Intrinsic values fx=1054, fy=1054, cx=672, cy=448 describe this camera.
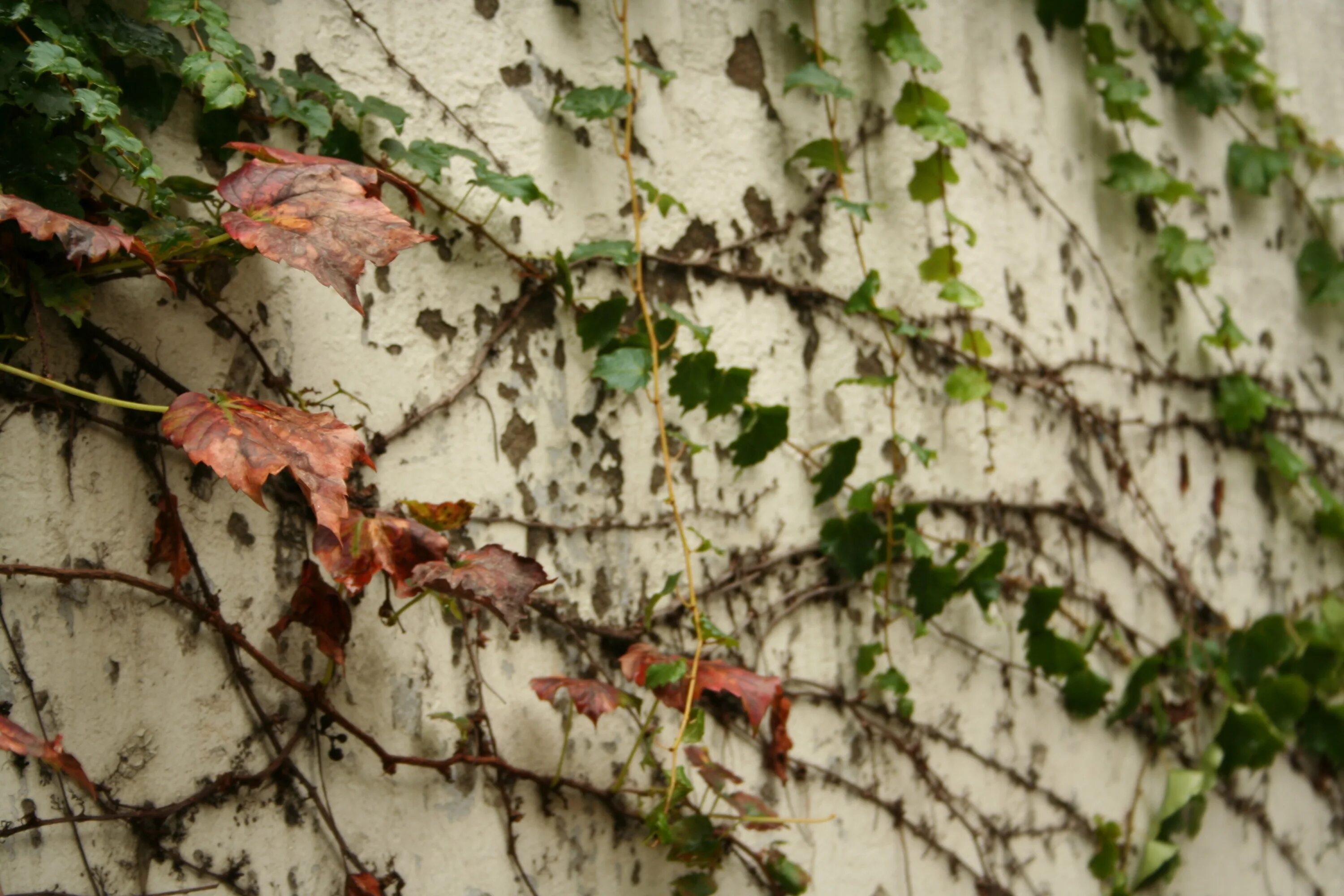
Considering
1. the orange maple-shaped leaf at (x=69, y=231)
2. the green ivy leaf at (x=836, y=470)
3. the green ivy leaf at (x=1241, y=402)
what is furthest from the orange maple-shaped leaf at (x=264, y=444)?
the green ivy leaf at (x=1241, y=402)

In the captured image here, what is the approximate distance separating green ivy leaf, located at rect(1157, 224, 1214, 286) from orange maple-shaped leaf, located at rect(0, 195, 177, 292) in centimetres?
186

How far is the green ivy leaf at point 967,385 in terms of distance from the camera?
1.71 meters

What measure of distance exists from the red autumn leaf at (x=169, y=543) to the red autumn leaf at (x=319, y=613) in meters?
0.11

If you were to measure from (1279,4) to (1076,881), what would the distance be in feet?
6.93

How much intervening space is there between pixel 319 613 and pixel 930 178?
3.83 ft

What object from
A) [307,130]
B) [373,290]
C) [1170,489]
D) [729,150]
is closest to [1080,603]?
[1170,489]

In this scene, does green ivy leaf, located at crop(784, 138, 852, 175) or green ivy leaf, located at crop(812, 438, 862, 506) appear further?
green ivy leaf, located at crop(784, 138, 852, 175)

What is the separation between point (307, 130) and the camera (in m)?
1.22

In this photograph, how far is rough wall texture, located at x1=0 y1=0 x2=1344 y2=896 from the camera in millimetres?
1059

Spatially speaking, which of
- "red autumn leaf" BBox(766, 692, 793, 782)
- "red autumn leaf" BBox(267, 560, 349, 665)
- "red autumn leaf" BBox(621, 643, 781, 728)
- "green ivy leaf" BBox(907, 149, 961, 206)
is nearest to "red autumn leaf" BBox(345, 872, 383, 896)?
"red autumn leaf" BBox(267, 560, 349, 665)

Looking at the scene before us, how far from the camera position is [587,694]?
47.0 inches

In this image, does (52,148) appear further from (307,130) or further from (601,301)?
(601,301)

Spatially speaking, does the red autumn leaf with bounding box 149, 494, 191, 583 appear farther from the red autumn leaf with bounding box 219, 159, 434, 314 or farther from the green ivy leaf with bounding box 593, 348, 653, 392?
the green ivy leaf with bounding box 593, 348, 653, 392

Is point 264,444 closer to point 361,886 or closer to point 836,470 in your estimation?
point 361,886
